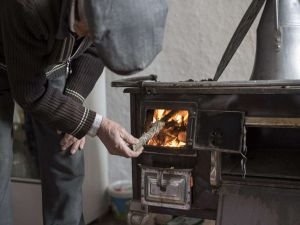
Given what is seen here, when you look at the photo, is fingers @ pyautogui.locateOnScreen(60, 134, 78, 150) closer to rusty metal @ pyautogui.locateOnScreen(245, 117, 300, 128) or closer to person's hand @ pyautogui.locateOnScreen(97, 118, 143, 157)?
person's hand @ pyautogui.locateOnScreen(97, 118, 143, 157)

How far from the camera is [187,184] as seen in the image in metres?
1.08

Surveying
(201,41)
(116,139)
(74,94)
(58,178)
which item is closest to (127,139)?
(116,139)

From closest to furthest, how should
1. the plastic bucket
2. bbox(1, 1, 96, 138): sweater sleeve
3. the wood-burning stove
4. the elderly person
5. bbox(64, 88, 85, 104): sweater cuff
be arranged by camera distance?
the elderly person → bbox(1, 1, 96, 138): sweater sleeve → the wood-burning stove → bbox(64, 88, 85, 104): sweater cuff → the plastic bucket

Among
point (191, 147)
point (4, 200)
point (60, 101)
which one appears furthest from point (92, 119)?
point (4, 200)

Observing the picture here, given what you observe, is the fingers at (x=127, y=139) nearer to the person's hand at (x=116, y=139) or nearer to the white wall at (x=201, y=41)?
the person's hand at (x=116, y=139)

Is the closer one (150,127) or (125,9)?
(125,9)

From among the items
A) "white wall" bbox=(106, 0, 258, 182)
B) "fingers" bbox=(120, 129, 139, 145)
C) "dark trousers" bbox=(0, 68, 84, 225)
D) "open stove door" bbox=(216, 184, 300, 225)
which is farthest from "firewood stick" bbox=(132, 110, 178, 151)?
"white wall" bbox=(106, 0, 258, 182)

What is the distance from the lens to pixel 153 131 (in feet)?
3.43

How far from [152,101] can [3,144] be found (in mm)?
414

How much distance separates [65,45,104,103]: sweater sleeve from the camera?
1.23m

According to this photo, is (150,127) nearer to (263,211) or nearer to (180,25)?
(263,211)

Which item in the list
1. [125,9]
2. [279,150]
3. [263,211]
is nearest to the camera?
[125,9]

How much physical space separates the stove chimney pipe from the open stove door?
293 millimetres

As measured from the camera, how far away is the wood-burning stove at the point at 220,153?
3.14ft
